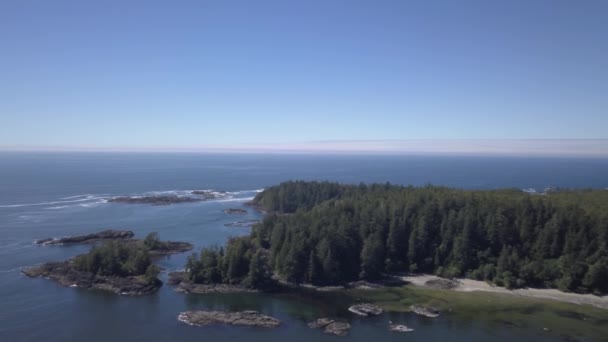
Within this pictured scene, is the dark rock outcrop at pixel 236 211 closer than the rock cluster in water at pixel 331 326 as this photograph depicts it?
No

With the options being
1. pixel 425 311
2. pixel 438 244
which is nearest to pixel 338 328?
pixel 425 311

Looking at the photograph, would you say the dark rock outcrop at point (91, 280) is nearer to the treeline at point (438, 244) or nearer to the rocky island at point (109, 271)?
the rocky island at point (109, 271)

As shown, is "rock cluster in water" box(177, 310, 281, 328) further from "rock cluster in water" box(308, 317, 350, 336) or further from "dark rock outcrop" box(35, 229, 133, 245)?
"dark rock outcrop" box(35, 229, 133, 245)

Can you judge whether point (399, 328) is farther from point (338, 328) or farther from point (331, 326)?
point (331, 326)

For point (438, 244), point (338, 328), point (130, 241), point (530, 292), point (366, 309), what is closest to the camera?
point (338, 328)

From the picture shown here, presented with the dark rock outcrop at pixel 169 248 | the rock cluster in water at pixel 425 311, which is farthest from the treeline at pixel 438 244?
the dark rock outcrop at pixel 169 248
